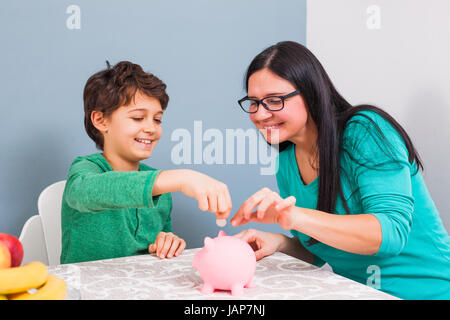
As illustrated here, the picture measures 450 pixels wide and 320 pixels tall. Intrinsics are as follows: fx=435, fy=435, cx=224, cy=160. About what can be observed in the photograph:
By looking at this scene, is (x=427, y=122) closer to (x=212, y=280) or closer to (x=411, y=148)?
(x=411, y=148)

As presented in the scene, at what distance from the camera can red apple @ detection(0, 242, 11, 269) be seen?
2.03ft

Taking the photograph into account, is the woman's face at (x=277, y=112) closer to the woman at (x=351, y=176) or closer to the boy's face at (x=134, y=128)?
the woman at (x=351, y=176)

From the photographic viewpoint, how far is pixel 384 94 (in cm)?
175

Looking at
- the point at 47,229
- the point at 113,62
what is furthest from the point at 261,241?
the point at 113,62

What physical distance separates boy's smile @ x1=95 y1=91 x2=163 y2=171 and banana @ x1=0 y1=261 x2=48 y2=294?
2.25 ft

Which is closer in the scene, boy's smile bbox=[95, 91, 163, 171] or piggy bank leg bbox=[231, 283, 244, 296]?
piggy bank leg bbox=[231, 283, 244, 296]

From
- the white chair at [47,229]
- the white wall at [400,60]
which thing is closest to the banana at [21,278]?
the white chair at [47,229]

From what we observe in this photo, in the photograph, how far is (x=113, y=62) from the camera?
1608 millimetres

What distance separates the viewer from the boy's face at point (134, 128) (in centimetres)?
125

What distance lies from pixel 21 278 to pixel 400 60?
153 cm

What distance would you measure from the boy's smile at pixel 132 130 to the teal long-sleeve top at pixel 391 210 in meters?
0.50

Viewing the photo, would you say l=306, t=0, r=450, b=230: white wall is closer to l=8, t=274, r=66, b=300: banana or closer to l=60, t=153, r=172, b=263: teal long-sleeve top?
l=60, t=153, r=172, b=263: teal long-sleeve top

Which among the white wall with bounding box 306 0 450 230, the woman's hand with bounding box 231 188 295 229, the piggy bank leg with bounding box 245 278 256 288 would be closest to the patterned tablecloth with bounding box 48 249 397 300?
the piggy bank leg with bounding box 245 278 256 288

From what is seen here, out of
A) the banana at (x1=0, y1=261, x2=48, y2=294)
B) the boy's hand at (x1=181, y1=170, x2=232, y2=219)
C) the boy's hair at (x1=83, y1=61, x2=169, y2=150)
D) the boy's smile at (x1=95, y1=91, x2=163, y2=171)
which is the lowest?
the banana at (x1=0, y1=261, x2=48, y2=294)
